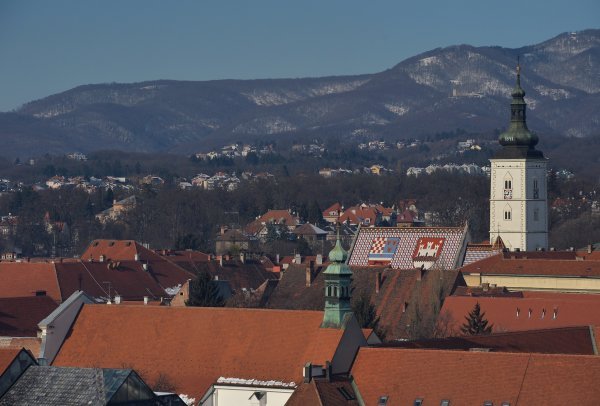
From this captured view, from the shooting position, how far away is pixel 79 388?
4859cm

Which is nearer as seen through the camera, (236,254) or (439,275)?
(439,275)

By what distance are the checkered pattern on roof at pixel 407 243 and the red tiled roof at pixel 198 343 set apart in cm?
4202

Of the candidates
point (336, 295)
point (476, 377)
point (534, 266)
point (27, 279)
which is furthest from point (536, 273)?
point (476, 377)

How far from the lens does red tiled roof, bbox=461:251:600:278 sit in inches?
4039

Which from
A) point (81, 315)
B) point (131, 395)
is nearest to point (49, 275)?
point (81, 315)

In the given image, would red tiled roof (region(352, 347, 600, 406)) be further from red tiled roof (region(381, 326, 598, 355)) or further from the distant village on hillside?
red tiled roof (region(381, 326, 598, 355))

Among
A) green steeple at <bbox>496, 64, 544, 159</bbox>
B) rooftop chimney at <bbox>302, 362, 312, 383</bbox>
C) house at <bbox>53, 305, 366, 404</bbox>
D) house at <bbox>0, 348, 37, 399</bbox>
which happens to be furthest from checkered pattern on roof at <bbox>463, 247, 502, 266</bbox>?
house at <bbox>0, 348, 37, 399</bbox>

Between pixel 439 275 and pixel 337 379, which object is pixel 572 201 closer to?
pixel 439 275

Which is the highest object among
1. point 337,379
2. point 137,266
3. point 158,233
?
point 337,379

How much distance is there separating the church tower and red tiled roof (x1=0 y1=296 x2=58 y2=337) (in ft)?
203

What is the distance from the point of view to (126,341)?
5984 centimetres

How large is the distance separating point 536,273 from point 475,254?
4.20m

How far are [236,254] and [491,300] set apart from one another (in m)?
60.9

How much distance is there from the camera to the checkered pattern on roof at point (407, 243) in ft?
339
